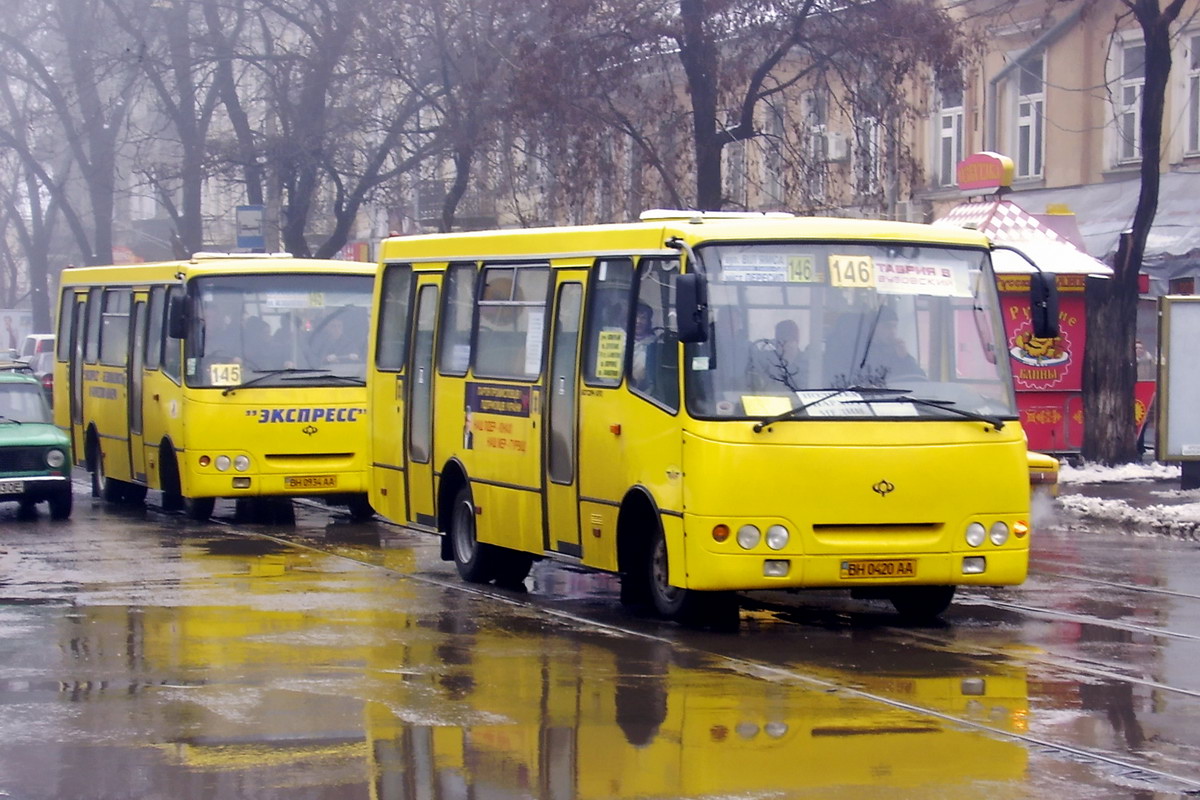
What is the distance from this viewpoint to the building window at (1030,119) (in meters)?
35.0

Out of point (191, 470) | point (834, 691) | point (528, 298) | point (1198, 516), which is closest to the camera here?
point (834, 691)

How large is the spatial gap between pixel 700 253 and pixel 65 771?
5.08 metres

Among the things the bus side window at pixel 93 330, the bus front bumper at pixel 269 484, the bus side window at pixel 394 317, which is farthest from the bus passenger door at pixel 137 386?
the bus side window at pixel 394 317

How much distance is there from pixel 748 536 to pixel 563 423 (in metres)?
2.22

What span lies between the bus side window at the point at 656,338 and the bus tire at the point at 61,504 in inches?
398

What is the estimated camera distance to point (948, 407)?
11320 millimetres

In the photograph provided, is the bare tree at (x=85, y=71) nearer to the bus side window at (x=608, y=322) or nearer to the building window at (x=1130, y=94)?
the building window at (x=1130, y=94)

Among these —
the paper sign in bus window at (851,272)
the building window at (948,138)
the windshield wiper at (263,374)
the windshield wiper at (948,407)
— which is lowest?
the windshield wiper at (263,374)

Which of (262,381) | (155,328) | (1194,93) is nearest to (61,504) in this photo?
(155,328)

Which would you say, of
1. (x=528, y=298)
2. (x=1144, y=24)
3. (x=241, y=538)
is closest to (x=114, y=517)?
(x=241, y=538)

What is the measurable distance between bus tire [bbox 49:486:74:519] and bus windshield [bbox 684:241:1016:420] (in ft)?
35.8

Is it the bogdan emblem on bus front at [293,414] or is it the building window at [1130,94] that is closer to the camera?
the bogdan emblem on bus front at [293,414]

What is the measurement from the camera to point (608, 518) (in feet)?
40.0

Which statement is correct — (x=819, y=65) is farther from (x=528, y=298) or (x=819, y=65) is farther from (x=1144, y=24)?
(x=528, y=298)
